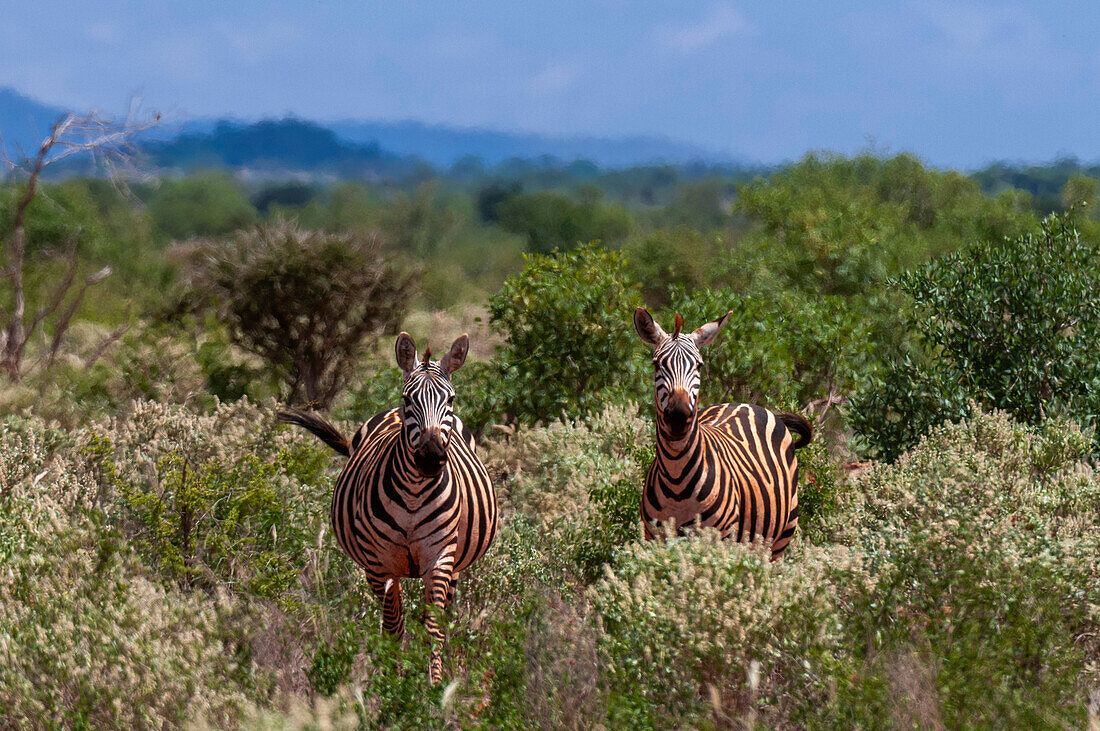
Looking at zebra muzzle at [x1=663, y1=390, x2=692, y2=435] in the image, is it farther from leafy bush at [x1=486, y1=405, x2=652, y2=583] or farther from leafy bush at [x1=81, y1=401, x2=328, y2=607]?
leafy bush at [x1=81, y1=401, x2=328, y2=607]

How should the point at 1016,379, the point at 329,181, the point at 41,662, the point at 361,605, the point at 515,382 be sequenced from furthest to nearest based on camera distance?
the point at 329,181 → the point at 515,382 → the point at 1016,379 → the point at 361,605 → the point at 41,662

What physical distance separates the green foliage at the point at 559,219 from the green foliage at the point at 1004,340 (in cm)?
3497

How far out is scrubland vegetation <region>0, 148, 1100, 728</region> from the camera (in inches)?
175

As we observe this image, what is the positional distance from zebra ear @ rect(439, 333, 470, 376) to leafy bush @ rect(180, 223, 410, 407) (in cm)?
700

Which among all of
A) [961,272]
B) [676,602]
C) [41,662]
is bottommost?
[41,662]

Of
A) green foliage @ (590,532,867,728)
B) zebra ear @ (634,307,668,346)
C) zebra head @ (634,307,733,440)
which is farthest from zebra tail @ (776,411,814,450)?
green foliage @ (590,532,867,728)

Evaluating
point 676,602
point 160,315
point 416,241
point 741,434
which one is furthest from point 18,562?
point 416,241

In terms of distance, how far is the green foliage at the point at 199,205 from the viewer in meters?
45.6

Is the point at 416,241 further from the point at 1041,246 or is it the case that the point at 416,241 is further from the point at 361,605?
the point at 361,605

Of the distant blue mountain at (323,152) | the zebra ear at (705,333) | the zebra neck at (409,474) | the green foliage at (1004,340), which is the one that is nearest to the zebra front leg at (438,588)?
the zebra neck at (409,474)

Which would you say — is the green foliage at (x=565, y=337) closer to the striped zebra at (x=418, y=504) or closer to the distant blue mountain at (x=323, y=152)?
the striped zebra at (x=418, y=504)

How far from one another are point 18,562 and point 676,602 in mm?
3572

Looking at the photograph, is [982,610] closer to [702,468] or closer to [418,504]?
[702,468]

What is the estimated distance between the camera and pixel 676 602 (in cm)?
469
